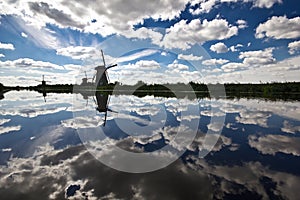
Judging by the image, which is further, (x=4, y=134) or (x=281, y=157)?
(x=4, y=134)

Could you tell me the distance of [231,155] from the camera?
660cm

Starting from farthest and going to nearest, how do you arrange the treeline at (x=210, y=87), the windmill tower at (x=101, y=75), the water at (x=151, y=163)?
the windmill tower at (x=101, y=75)
the treeline at (x=210, y=87)
the water at (x=151, y=163)

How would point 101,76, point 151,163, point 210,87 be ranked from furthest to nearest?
1. point 101,76
2. point 210,87
3. point 151,163

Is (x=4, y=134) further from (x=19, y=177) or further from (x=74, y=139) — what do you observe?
(x=19, y=177)

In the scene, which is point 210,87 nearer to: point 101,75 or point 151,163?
point 101,75

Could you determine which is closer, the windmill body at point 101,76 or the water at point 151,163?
the water at point 151,163

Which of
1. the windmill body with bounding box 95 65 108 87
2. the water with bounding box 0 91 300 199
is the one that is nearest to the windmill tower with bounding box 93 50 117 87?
the windmill body with bounding box 95 65 108 87

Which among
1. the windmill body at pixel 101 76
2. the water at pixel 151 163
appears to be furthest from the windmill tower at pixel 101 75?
the water at pixel 151 163

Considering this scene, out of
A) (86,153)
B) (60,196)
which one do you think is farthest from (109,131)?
(60,196)

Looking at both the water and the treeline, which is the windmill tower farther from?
the water

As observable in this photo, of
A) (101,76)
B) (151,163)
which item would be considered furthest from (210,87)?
(151,163)

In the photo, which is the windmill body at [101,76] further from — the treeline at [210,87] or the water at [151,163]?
the water at [151,163]

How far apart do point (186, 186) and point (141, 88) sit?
66.9 m

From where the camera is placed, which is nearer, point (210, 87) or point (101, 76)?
point (210, 87)
